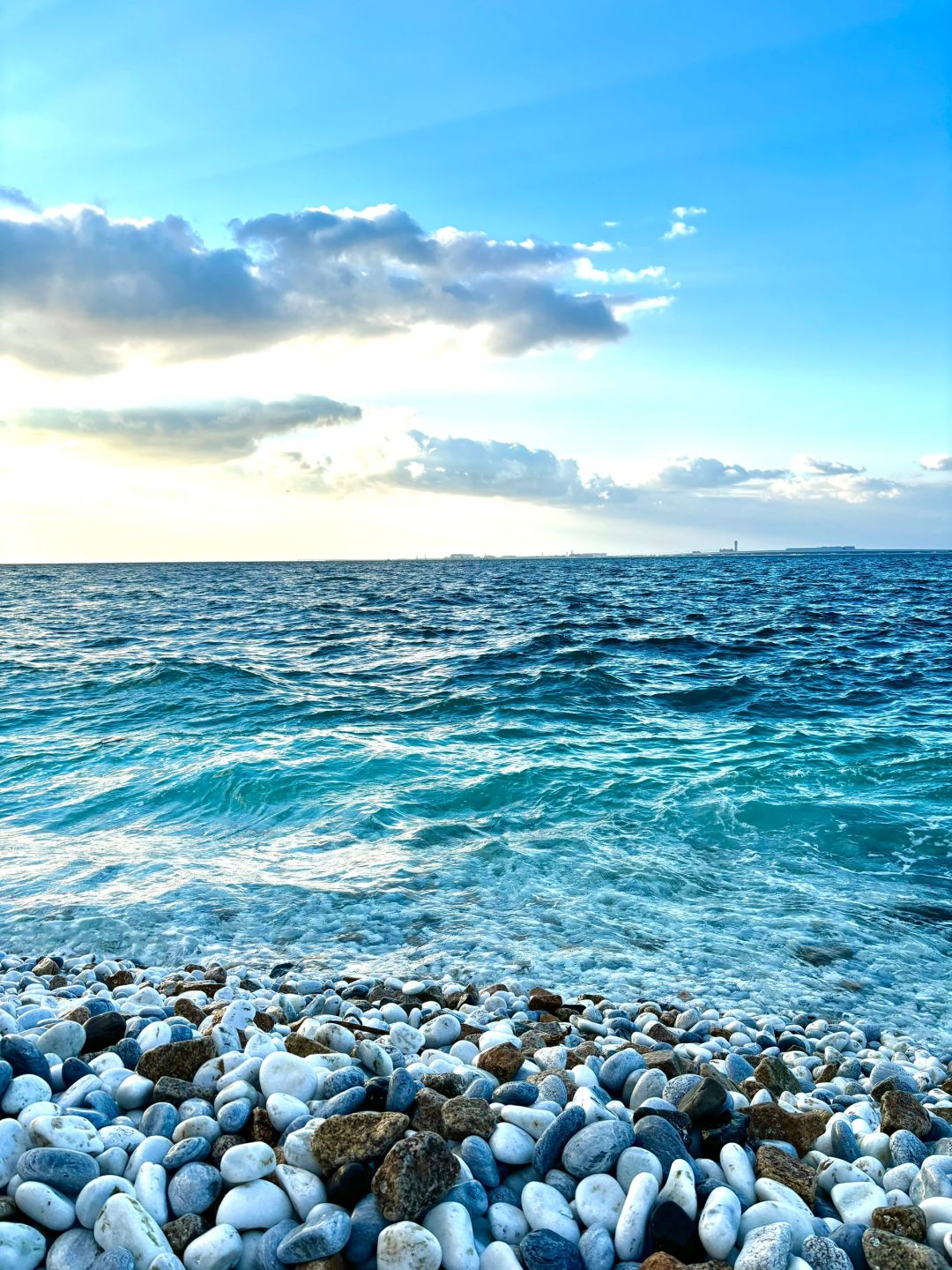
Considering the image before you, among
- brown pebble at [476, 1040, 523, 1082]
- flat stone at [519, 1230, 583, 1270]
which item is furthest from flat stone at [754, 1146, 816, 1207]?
brown pebble at [476, 1040, 523, 1082]

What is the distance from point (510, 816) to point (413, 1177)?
260 inches

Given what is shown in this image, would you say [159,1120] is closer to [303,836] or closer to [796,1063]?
[796,1063]

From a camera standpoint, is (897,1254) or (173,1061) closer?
(897,1254)

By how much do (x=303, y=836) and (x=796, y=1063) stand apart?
5.44m

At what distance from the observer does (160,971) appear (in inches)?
199

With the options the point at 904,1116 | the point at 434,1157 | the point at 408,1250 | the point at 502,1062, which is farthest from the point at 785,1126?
the point at 408,1250

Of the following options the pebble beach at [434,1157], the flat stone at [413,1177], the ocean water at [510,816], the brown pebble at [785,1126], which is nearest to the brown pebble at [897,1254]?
the pebble beach at [434,1157]

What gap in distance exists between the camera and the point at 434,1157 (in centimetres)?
227

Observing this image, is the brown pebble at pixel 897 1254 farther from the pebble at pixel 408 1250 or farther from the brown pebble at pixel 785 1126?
the pebble at pixel 408 1250

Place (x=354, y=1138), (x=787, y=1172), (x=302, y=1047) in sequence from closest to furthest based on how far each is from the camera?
(x=354, y=1138), (x=787, y=1172), (x=302, y=1047)

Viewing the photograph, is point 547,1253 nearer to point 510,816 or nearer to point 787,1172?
point 787,1172

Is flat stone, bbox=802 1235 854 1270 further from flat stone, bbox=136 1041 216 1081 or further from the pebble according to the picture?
flat stone, bbox=136 1041 216 1081

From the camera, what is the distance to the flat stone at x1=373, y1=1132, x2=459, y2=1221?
219 cm

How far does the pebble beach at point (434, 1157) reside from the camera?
7.07ft
